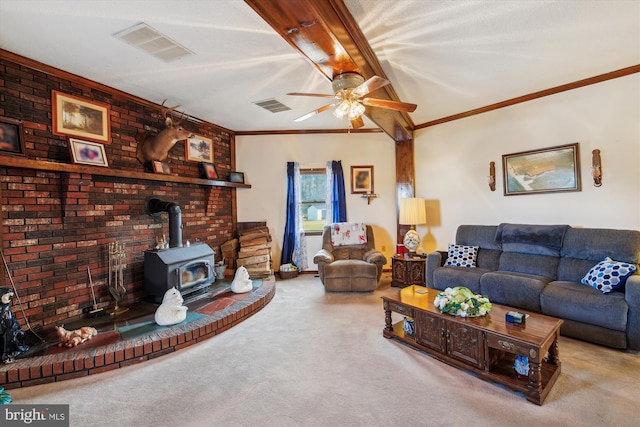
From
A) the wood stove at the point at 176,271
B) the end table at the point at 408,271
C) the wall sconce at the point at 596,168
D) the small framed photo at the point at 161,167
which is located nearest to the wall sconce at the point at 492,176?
the wall sconce at the point at 596,168

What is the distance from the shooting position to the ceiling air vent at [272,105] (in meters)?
3.77

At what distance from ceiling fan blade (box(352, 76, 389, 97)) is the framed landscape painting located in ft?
9.07

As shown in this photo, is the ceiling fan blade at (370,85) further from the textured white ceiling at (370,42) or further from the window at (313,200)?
the window at (313,200)

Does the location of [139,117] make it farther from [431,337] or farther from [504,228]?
[504,228]

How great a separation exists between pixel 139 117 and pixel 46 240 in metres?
1.75

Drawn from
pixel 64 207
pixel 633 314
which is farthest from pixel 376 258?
pixel 64 207

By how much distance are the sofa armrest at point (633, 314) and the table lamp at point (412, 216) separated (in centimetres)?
234

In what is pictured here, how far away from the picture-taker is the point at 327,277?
414 centimetres

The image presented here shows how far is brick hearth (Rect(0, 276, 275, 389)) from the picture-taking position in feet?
6.84

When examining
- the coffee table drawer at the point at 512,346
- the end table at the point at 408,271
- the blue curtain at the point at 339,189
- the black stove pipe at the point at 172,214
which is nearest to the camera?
the coffee table drawer at the point at 512,346

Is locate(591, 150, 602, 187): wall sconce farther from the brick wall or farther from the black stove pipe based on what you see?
the brick wall

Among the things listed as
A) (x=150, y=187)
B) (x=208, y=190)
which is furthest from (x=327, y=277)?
(x=150, y=187)

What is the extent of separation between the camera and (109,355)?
2287 mm

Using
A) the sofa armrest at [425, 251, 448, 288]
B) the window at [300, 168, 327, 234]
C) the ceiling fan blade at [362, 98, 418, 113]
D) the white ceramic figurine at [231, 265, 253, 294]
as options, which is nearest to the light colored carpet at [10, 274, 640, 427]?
the white ceramic figurine at [231, 265, 253, 294]
